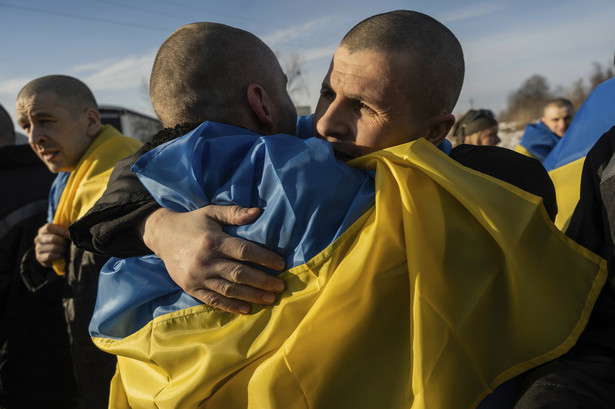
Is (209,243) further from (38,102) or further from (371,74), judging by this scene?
(38,102)

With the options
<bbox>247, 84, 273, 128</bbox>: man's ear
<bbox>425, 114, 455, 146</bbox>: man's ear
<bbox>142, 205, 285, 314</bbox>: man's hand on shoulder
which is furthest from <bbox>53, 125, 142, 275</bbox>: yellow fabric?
<bbox>425, 114, 455, 146</bbox>: man's ear

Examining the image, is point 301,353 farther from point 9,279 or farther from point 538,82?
point 538,82

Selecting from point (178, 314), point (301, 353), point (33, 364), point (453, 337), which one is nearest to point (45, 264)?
point (33, 364)

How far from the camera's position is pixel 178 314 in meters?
1.50

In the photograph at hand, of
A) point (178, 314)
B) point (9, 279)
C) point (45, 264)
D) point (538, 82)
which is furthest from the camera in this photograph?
point (538, 82)

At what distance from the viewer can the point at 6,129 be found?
4.22 metres

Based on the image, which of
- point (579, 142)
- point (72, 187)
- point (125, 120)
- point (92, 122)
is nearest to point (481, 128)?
point (579, 142)

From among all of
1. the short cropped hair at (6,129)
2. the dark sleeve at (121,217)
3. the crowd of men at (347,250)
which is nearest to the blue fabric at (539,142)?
the crowd of men at (347,250)

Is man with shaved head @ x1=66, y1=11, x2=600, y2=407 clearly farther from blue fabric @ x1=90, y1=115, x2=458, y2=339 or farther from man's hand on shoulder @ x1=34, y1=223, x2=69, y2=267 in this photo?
man's hand on shoulder @ x1=34, y1=223, x2=69, y2=267

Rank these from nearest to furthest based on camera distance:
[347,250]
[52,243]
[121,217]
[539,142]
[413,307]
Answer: [413,307] → [347,250] → [121,217] → [52,243] → [539,142]

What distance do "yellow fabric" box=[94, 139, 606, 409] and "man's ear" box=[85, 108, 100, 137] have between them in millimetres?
2548

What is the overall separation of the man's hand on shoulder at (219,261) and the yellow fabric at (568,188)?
1.43m

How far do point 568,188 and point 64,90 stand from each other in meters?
3.12

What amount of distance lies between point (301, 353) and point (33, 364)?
3.03 metres
